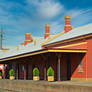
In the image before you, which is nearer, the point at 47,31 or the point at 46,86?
the point at 46,86

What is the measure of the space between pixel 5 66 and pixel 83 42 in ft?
77.0

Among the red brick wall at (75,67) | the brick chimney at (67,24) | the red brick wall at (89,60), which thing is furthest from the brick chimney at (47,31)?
the red brick wall at (89,60)

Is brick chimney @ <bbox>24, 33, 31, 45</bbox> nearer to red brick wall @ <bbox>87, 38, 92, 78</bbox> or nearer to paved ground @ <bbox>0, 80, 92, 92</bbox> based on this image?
paved ground @ <bbox>0, 80, 92, 92</bbox>

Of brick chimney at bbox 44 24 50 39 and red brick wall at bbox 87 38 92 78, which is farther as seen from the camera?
brick chimney at bbox 44 24 50 39

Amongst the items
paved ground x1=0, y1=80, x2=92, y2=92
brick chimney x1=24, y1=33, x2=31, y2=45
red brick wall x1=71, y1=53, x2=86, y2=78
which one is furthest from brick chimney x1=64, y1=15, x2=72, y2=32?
brick chimney x1=24, y1=33, x2=31, y2=45

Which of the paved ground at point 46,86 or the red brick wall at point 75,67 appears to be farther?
the red brick wall at point 75,67

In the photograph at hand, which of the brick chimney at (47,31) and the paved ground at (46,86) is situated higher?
the brick chimney at (47,31)

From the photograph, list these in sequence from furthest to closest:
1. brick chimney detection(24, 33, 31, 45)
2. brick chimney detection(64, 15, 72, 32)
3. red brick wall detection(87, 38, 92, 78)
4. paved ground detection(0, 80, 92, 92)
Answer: brick chimney detection(24, 33, 31, 45)
brick chimney detection(64, 15, 72, 32)
red brick wall detection(87, 38, 92, 78)
paved ground detection(0, 80, 92, 92)

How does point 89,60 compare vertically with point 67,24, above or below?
below

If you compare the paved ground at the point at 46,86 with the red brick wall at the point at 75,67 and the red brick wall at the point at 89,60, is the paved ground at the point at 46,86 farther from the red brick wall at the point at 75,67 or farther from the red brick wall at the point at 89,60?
the red brick wall at the point at 75,67

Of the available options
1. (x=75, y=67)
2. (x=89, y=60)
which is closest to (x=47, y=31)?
(x=75, y=67)

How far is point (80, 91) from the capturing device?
14188mm

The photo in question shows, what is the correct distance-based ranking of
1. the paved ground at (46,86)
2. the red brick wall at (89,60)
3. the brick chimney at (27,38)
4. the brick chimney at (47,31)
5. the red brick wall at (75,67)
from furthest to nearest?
the brick chimney at (27,38), the brick chimney at (47,31), the red brick wall at (75,67), the red brick wall at (89,60), the paved ground at (46,86)

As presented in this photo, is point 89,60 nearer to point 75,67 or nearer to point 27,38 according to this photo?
point 75,67
